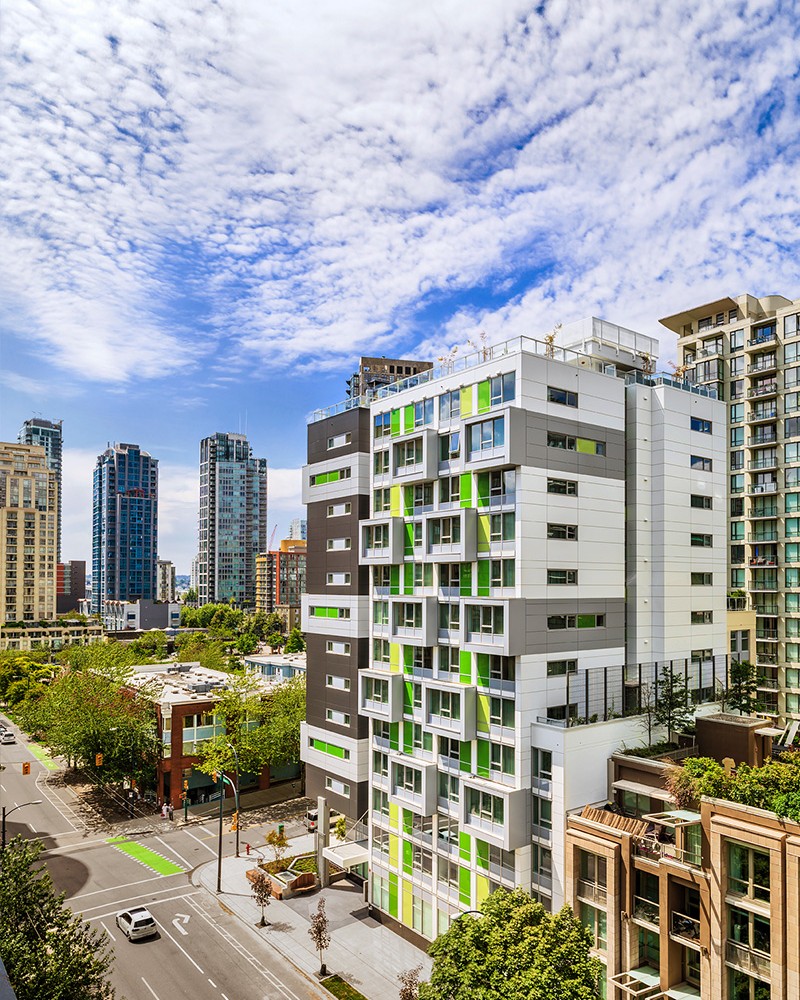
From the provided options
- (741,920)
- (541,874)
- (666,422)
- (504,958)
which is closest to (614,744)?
(541,874)

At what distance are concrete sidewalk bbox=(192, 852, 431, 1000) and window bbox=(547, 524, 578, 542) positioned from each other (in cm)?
2652

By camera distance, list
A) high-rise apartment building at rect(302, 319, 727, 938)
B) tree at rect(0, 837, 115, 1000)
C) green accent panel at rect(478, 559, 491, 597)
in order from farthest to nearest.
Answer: green accent panel at rect(478, 559, 491, 597)
high-rise apartment building at rect(302, 319, 727, 938)
tree at rect(0, 837, 115, 1000)

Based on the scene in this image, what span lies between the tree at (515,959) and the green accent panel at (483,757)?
32.2ft

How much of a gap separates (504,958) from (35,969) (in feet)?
58.1

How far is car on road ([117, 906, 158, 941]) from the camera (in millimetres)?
44188

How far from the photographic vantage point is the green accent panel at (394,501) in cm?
4881

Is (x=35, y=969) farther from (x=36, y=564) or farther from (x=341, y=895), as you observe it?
(x=36, y=564)

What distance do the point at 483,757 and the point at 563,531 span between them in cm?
1398

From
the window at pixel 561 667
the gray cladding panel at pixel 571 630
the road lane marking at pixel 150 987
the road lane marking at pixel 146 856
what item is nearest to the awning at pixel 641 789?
the window at pixel 561 667

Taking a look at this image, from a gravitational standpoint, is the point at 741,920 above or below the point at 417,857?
above

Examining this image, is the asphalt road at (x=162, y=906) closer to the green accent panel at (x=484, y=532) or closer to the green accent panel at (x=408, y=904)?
the green accent panel at (x=408, y=904)

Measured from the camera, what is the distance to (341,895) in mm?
51406

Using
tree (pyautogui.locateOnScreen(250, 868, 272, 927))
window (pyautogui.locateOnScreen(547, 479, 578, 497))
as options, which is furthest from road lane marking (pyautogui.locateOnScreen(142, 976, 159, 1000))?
window (pyautogui.locateOnScreen(547, 479, 578, 497))

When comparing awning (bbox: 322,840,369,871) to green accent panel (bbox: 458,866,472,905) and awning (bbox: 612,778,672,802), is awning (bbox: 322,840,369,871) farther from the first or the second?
awning (bbox: 612,778,672,802)
